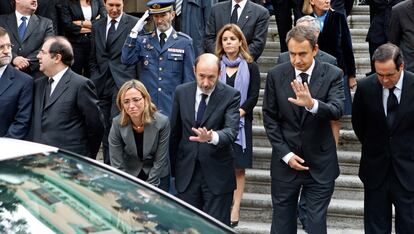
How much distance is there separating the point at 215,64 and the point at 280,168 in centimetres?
101

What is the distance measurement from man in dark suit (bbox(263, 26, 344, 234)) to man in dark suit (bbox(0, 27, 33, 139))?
211 cm

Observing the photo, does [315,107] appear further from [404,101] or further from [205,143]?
[205,143]

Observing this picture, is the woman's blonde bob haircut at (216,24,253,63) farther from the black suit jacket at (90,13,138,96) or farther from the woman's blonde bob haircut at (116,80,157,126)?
the woman's blonde bob haircut at (116,80,157,126)

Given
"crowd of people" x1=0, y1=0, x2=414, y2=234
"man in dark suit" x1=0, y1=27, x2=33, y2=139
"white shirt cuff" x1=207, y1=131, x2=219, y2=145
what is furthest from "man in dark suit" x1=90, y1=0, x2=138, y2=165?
"white shirt cuff" x1=207, y1=131, x2=219, y2=145

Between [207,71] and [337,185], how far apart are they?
248 centimetres

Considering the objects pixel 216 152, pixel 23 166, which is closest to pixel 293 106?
pixel 216 152

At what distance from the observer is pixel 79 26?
31.8 feet

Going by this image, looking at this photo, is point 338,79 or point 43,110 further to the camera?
point 43,110

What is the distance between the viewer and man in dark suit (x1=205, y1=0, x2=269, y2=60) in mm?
8906

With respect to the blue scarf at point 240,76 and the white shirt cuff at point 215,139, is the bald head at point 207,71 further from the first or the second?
the blue scarf at point 240,76

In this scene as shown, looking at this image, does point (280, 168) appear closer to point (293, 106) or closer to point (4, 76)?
point (293, 106)

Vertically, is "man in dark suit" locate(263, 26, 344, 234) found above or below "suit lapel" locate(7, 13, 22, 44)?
below

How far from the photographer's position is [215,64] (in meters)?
6.82

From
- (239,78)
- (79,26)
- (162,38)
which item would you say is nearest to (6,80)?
(162,38)
